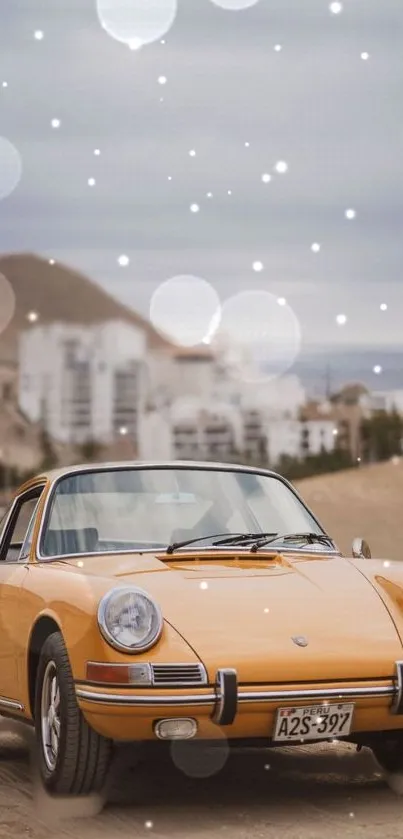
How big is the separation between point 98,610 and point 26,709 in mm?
1051

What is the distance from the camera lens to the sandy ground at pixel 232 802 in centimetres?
516

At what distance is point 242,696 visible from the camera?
5.27m

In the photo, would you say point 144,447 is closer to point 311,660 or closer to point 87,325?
point 87,325

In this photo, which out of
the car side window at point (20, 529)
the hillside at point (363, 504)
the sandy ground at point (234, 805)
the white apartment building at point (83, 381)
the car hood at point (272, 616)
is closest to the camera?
the sandy ground at point (234, 805)

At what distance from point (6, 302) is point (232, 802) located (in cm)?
17041

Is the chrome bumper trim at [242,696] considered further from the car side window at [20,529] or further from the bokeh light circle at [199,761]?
the car side window at [20,529]

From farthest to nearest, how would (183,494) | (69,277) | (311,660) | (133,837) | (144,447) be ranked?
(69,277) < (144,447) < (183,494) < (311,660) < (133,837)

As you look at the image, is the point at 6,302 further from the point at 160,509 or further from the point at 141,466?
the point at 160,509

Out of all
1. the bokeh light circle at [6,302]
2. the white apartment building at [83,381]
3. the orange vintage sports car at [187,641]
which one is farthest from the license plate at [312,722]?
the bokeh light circle at [6,302]

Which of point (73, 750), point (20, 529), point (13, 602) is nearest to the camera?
point (73, 750)

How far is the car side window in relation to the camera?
7113mm

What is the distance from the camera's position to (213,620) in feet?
18.0

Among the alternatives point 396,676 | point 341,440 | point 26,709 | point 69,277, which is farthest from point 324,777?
point 69,277

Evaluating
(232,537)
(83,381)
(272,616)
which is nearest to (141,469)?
(232,537)
